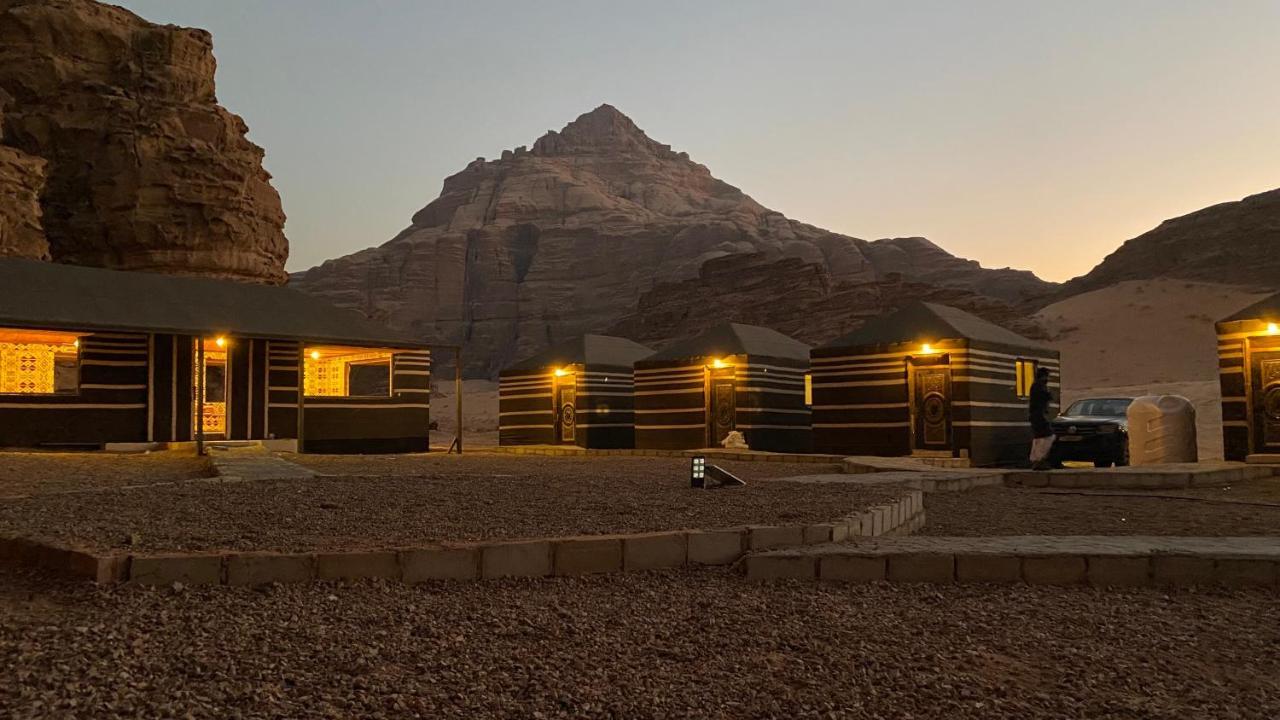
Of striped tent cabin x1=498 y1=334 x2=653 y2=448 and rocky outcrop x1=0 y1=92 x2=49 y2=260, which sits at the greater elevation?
rocky outcrop x1=0 y1=92 x2=49 y2=260

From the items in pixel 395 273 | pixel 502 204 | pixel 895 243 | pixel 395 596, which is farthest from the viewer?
pixel 502 204

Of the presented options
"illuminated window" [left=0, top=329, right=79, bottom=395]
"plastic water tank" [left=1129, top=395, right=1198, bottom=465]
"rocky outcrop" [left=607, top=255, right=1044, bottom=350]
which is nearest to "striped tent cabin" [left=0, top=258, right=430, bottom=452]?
"illuminated window" [left=0, top=329, right=79, bottom=395]

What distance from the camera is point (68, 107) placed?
160 feet

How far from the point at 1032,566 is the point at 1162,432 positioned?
42.6ft

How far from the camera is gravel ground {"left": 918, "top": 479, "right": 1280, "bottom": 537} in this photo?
26.6 ft

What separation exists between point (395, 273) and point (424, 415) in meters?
101

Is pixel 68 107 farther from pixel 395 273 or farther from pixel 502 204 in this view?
pixel 502 204

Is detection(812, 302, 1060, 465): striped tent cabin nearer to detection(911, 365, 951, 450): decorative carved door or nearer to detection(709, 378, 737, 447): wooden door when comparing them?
detection(911, 365, 951, 450): decorative carved door

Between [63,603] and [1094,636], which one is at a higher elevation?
[63,603]

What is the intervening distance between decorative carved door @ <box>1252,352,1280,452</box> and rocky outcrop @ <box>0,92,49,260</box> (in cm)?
4056

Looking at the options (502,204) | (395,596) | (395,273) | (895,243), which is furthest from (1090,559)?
(502,204)

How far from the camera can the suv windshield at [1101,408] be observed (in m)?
19.4

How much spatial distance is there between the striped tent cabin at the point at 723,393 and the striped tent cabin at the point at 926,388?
223 cm

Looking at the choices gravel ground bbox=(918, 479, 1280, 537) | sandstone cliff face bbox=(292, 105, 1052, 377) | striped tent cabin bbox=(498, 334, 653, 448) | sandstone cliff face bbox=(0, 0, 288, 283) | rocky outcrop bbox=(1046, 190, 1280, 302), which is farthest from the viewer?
sandstone cliff face bbox=(292, 105, 1052, 377)
